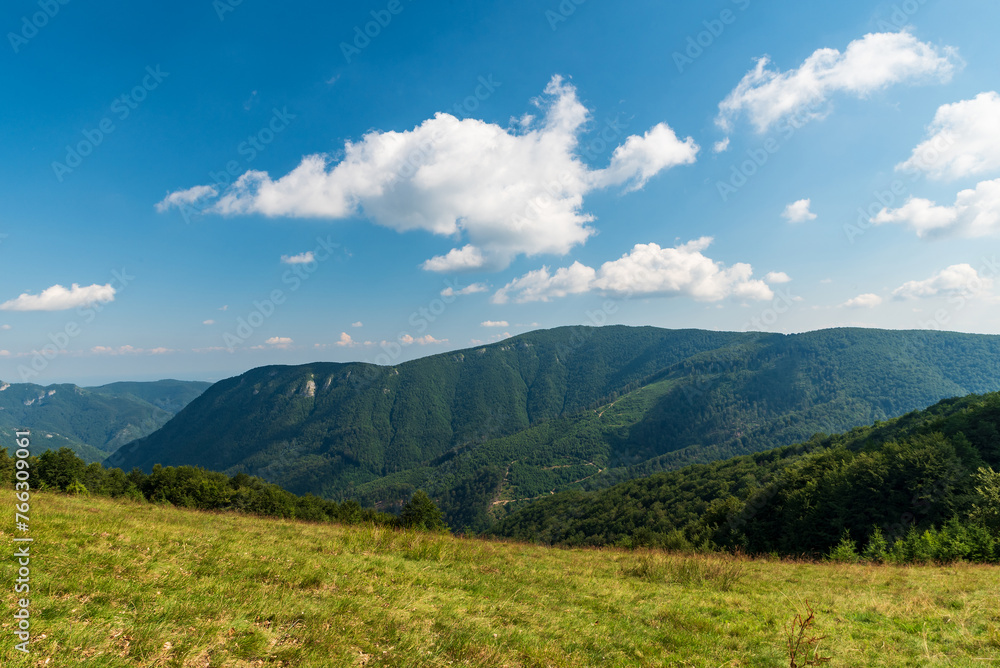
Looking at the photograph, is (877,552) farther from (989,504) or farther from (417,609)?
(417,609)

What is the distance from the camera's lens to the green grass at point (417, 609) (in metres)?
5.18

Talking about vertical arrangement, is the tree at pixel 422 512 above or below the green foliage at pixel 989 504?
below

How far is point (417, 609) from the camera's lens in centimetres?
731

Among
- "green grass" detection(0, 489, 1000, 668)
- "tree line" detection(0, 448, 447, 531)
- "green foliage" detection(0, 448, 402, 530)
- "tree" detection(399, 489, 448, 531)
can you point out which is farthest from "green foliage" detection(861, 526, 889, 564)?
"tree" detection(399, 489, 448, 531)

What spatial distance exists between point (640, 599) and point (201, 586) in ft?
33.1

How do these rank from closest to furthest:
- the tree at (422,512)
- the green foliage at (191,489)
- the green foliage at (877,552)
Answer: the green foliage at (877,552) → the green foliage at (191,489) → the tree at (422,512)

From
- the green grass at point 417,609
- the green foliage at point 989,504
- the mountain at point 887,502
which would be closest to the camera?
the green grass at point 417,609

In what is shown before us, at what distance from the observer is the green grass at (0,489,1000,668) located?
5.18m

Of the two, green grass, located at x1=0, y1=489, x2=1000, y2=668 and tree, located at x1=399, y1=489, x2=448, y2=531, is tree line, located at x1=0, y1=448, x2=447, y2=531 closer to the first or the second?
tree, located at x1=399, y1=489, x2=448, y2=531

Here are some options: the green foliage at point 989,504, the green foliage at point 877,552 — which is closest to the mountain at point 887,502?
the green foliage at point 989,504

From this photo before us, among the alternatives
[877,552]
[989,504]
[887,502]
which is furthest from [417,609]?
[887,502]

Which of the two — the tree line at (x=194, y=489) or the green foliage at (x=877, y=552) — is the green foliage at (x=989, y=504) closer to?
the green foliage at (x=877, y=552)

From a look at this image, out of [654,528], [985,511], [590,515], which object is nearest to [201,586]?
[985,511]

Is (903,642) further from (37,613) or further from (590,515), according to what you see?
(590,515)
